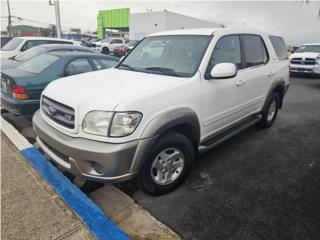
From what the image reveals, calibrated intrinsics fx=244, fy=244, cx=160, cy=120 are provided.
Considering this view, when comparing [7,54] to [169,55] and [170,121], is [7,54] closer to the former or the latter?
[169,55]

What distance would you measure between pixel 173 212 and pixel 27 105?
3231 millimetres

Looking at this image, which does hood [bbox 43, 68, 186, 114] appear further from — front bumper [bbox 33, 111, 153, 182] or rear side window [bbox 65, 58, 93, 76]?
rear side window [bbox 65, 58, 93, 76]

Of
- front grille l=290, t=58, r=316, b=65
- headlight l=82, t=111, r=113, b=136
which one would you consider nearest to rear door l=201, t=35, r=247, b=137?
headlight l=82, t=111, r=113, b=136

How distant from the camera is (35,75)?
14.6 ft

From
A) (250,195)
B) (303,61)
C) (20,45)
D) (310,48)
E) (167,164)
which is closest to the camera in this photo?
(167,164)

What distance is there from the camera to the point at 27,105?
168 inches

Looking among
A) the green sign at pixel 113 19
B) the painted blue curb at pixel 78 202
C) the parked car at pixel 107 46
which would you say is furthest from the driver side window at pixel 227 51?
the green sign at pixel 113 19

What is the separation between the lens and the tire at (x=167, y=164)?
2.54 meters

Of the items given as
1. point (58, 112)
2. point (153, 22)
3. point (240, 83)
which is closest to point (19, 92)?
point (58, 112)

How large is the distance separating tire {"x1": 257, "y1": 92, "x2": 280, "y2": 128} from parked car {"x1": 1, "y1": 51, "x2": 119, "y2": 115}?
3498mm

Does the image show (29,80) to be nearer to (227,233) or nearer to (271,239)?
(227,233)

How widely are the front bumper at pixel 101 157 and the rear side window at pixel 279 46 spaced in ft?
12.0

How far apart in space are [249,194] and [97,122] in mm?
1949

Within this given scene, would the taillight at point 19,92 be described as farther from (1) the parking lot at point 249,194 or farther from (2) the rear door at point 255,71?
(2) the rear door at point 255,71
